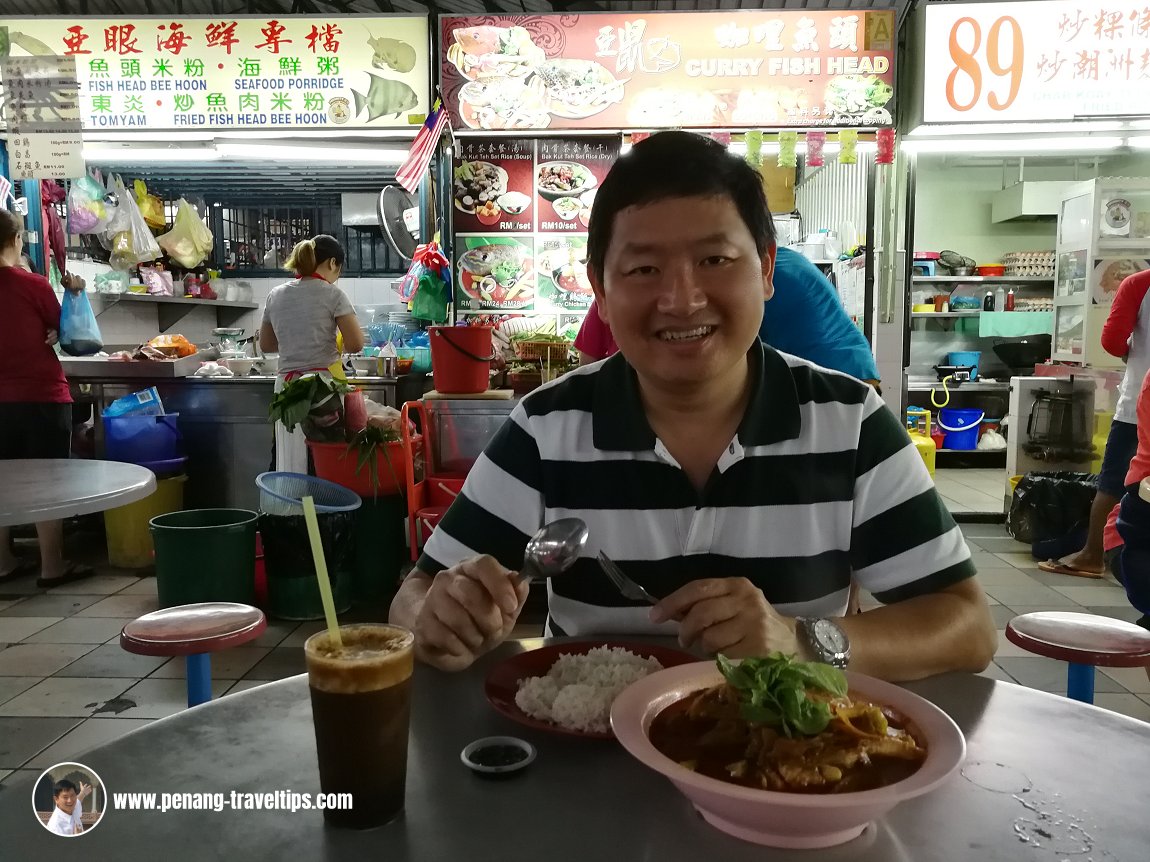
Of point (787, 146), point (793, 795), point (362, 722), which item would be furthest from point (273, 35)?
point (793, 795)

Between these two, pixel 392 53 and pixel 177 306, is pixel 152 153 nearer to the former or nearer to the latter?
pixel 392 53

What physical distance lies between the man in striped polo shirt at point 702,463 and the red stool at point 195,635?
0.38 metres

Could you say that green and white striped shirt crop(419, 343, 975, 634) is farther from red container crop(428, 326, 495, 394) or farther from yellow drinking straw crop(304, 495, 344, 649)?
red container crop(428, 326, 495, 394)

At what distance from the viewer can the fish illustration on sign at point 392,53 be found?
534cm

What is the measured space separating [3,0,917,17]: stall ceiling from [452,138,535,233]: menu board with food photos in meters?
1.44

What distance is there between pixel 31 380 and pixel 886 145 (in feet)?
17.5

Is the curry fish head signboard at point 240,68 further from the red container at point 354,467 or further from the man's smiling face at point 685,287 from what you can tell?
the man's smiling face at point 685,287

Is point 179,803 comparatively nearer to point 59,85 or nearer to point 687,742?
point 687,742

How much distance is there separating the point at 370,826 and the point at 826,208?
7.38m

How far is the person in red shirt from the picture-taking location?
4492mm

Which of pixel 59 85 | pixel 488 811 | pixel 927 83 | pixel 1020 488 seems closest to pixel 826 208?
pixel 927 83

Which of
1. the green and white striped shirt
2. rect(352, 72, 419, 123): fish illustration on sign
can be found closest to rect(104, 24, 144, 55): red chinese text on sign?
rect(352, 72, 419, 123): fish illustration on sign

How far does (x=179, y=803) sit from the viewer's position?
0.89 m

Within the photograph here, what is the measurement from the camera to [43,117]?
4.57 metres
